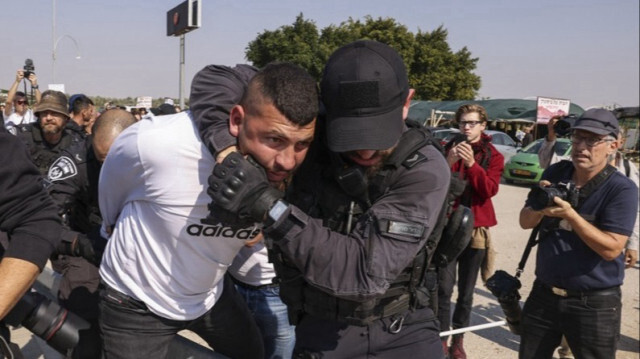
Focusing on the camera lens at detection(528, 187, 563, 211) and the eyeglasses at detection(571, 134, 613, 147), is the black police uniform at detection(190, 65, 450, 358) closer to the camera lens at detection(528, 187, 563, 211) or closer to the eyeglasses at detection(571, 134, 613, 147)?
the camera lens at detection(528, 187, 563, 211)

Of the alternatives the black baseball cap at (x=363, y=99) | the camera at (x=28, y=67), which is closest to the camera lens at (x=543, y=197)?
the black baseball cap at (x=363, y=99)

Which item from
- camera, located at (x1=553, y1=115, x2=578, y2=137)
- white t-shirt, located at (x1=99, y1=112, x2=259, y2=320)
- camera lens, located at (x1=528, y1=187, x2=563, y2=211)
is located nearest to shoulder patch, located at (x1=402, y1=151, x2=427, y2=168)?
white t-shirt, located at (x1=99, y1=112, x2=259, y2=320)

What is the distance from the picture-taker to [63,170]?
2.95 meters

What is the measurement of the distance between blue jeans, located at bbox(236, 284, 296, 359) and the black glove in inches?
53.5

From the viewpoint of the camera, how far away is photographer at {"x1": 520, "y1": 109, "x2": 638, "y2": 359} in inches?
107

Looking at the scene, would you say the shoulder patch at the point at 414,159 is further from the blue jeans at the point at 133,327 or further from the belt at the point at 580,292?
the belt at the point at 580,292

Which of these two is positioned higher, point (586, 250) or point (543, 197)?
point (543, 197)

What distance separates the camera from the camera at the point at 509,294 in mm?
3111

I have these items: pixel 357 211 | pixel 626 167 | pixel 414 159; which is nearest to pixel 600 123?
pixel 626 167

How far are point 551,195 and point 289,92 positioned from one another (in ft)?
5.63

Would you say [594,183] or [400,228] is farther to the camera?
[594,183]

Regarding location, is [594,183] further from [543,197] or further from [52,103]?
[52,103]

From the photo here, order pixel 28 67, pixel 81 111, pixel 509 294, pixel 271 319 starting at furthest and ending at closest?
pixel 28 67
pixel 81 111
pixel 509 294
pixel 271 319

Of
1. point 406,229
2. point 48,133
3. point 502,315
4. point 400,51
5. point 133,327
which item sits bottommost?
point 502,315
